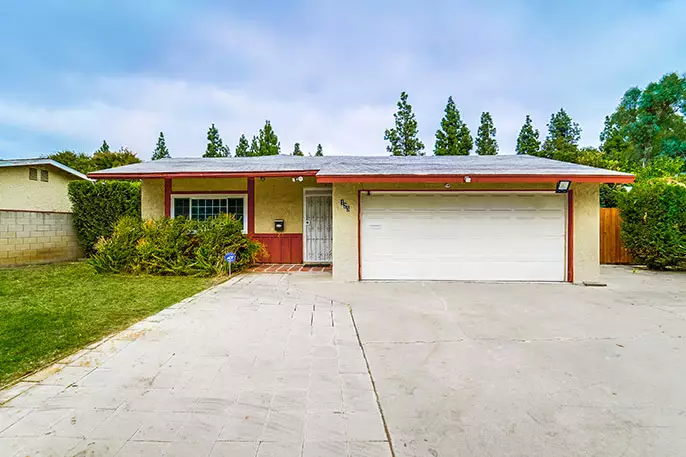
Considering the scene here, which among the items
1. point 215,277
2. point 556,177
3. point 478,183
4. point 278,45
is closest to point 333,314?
point 215,277

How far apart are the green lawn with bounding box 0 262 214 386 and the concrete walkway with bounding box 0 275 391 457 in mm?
382

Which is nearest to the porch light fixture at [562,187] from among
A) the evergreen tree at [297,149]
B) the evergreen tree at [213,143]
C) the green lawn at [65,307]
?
the green lawn at [65,307]

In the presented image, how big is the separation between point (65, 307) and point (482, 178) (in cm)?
740

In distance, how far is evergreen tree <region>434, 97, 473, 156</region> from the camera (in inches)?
884

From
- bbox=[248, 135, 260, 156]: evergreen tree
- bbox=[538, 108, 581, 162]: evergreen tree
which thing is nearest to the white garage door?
bbox=[248, 135, 260, 156]: evergreen tree

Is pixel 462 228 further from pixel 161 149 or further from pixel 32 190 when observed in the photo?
pixel 161 149

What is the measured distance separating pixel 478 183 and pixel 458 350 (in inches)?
186

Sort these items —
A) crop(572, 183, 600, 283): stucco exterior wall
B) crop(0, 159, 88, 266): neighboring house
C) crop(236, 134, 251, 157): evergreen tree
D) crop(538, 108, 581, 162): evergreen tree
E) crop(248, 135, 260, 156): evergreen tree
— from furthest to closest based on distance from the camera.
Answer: crop(538, 108, 581, 162): evergreen tree → crop(248, 135, 260, 156): evergreen tree → crop(236, 134, 251, 157): evergreen tree → crop(0, 159, 88, 266): neighboring house → crop(572, 183, 600, 283): stucco exterior wall

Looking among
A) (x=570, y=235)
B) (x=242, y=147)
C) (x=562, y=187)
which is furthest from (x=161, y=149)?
(x=570, y=235)

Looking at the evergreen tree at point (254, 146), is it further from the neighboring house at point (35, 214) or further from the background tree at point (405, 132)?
the neighboring house at point (35, 214)

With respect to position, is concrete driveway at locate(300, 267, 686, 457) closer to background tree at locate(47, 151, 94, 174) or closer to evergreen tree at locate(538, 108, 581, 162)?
background tree at locate(47, 151, 94, 174)

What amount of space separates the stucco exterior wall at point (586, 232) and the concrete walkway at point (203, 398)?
19.2 feet

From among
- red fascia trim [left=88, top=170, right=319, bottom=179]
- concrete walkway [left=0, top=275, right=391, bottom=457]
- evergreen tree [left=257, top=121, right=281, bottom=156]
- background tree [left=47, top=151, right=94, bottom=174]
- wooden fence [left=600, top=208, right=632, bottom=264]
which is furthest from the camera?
evergreen tree [left=257, top=121, right=281, bottom=156]

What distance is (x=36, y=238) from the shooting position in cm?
956
